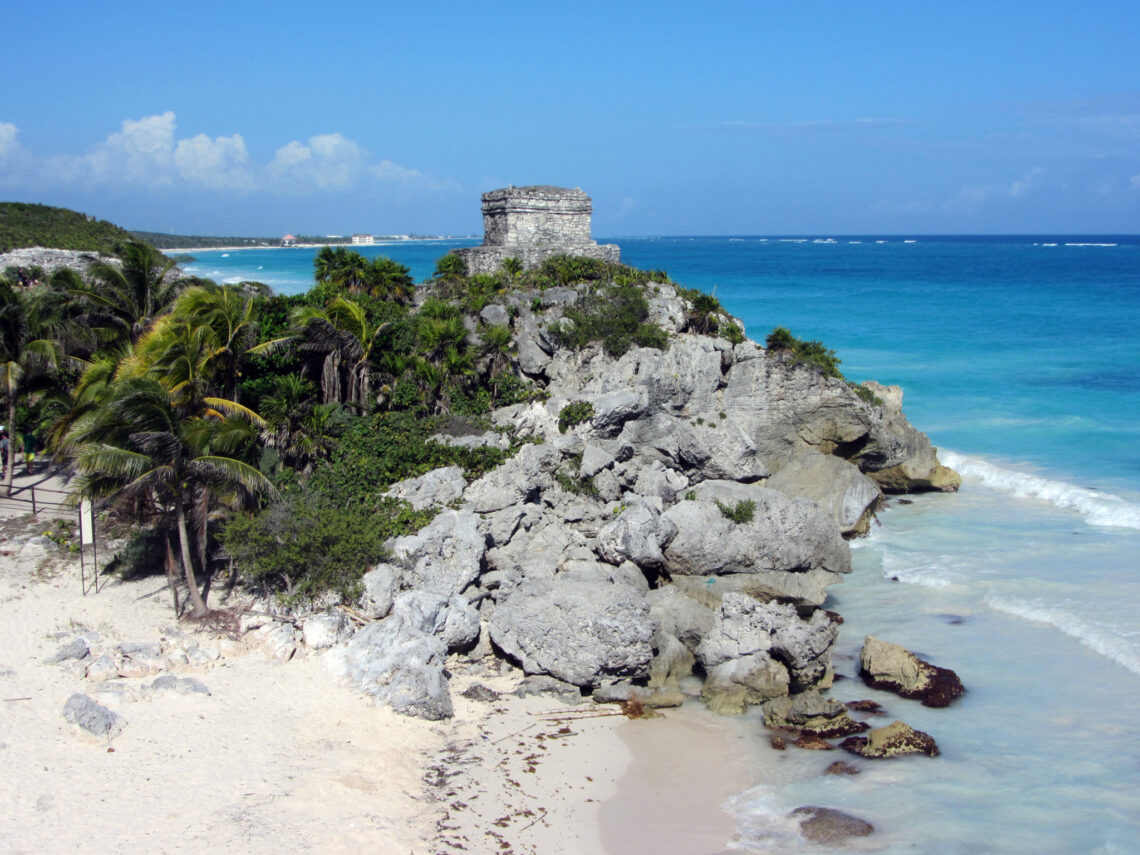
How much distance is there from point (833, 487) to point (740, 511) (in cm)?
317

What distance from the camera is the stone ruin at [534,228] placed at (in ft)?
63.3

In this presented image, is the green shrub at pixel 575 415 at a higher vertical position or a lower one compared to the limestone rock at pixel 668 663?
higher

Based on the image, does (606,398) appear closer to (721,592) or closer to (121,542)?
(721,592)

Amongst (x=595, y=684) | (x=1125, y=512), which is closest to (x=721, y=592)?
(x=595, y=684)

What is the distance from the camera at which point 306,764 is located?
8.27 metres

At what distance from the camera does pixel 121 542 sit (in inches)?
499

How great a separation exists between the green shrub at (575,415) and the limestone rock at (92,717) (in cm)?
791

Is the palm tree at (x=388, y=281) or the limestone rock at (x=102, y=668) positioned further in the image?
the palm tree at (x=388, y=281)

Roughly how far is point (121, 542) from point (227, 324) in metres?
3.58

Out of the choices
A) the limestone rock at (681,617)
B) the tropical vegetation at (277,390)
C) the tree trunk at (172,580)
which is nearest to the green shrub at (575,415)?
the tropical vegetation at (277,390)

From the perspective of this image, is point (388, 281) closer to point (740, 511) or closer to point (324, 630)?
point (740, 511)

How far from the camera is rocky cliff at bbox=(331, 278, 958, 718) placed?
10.2 meters

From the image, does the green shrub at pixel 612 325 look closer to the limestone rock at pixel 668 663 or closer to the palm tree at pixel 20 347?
the limestone rock at pixel 668 663

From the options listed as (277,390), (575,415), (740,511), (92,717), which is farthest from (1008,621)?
(277,390)
